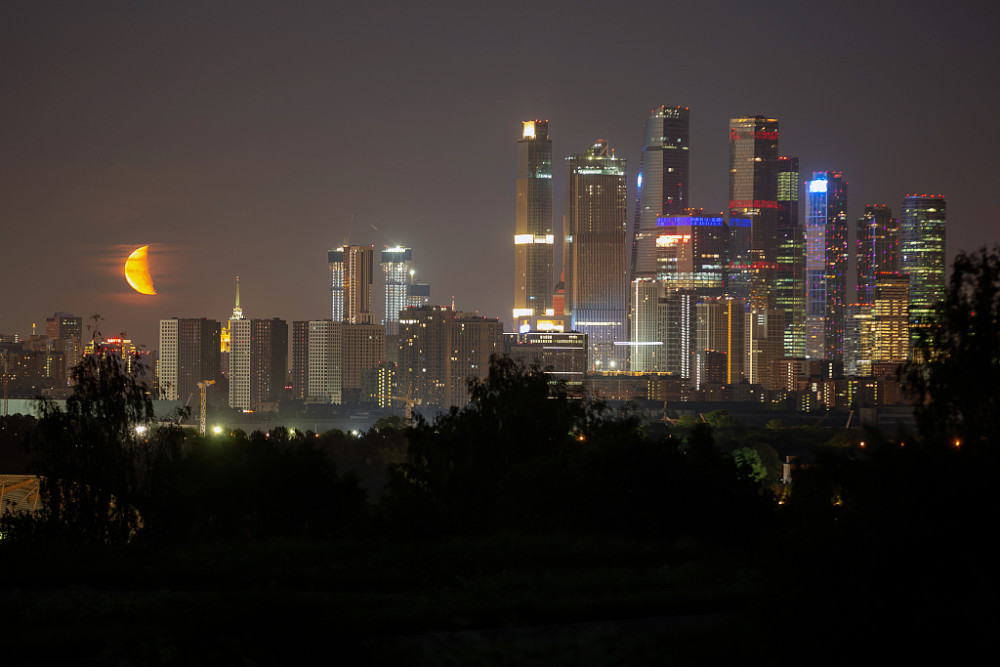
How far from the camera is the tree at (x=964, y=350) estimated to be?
17.9 meters

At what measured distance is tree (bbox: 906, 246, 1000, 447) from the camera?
17938mm

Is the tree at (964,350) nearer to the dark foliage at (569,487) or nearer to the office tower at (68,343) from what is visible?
the dark foliage at (569,487)

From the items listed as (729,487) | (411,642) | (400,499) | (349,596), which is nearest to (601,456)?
(729,487)

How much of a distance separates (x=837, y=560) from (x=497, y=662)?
2605mm

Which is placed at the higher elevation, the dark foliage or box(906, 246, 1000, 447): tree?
box(906, 246, 1000, 447): tree

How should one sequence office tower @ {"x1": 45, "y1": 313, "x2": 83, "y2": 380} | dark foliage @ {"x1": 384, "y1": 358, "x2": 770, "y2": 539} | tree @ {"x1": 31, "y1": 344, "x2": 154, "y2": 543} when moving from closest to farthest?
1. dark foliage @ {"x1": 384, "y1": 358, "x2": 770, "y2": 539}
2. tree @ {"x1": 31, "y1": 344, "x2": 154, "y2": 543}
3. office tower @ {"x1": 45, "y1": 313, "x2": 83, "y2": 380}

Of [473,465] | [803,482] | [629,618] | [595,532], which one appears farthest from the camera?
[473,465]

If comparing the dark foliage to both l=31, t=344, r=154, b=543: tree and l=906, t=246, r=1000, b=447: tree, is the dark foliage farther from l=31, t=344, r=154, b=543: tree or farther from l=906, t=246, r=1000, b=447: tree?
l=31, t=344, r=154, b=543: tree

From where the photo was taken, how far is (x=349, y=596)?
1184 cm

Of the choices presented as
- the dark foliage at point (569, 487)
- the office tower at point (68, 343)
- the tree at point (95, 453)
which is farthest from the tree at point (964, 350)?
the office tower at point (68, 343)

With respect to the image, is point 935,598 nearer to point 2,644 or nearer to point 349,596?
point 349,596

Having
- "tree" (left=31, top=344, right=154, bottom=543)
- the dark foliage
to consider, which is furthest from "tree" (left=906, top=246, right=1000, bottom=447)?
"tree" (left=31, top=344, right=154, bottom=543)

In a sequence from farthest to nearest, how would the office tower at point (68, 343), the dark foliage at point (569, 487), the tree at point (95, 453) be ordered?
the office tower at point (68, 343), the tree at point (95, 453), the dark foliage at point (569, 487)

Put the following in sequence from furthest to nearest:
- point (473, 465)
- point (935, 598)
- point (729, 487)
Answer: point (473, 465), point (729, 487), point (935, 598)
